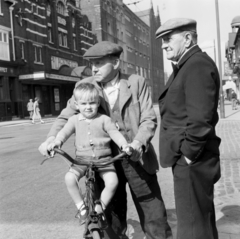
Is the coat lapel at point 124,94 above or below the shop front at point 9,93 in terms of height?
below

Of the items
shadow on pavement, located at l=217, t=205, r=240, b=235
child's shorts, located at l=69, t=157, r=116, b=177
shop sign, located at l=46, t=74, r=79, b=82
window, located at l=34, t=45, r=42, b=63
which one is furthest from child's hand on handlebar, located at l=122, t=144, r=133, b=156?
window, located at l=34, t=45, r=42, b=63

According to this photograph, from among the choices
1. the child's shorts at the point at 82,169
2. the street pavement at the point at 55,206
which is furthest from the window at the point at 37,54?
the child's shorts at the point at 82,169

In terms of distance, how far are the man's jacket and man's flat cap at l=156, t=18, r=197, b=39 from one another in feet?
Answer: 0.46

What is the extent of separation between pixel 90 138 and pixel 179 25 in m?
1.06

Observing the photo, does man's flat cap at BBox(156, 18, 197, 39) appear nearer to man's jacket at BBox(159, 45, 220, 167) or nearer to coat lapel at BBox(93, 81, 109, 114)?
man's jacket at BBox(159, 45, 220, 167)

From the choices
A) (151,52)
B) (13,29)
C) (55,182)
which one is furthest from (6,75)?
(151,52)

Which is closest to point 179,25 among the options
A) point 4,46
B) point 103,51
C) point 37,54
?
point 103,51

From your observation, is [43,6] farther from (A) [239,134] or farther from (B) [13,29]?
(A) [239,134]

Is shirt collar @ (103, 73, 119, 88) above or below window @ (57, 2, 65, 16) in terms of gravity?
below

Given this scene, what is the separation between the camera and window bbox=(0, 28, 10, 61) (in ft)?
87.8

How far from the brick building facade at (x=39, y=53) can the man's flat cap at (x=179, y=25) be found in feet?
83.7

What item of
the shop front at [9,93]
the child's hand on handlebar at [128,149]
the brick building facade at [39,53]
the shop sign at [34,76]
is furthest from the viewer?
the shop sign at [34,76]

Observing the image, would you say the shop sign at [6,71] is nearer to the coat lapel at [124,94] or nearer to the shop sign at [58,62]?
the shop sign at [58,62]

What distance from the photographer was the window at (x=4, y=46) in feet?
87.8
